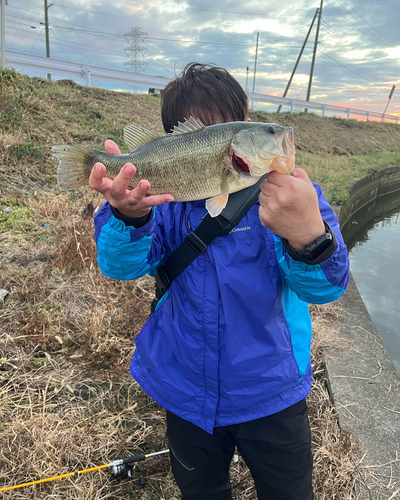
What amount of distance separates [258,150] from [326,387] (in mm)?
2275

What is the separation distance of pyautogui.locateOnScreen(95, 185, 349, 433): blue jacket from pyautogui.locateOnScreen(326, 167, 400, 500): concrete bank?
953mm

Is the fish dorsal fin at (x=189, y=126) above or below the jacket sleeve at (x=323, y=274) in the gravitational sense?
above

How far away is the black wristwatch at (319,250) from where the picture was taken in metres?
1.43

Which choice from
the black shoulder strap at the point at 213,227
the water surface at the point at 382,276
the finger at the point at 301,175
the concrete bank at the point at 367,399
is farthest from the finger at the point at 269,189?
the water surface at the point at 382,276

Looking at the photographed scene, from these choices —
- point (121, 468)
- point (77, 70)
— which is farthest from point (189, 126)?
point (77, 70)

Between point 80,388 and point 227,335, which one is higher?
point 227,335

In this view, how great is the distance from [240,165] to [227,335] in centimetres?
79

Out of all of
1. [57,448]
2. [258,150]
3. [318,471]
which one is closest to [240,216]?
[258,150]

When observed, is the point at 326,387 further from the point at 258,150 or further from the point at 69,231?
the point at 69,231

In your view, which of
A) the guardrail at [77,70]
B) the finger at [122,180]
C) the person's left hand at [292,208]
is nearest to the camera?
the person's left hand at [292,208]

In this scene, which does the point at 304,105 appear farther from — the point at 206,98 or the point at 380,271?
the point at 206,98

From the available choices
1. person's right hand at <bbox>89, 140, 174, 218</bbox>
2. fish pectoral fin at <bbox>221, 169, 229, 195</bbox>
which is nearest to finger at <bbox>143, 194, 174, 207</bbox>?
person's right hand at <bbox>89, 140, 174, 218</bbox>

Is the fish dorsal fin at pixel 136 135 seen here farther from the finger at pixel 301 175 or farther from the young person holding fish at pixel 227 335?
the finger at pixel 301 175

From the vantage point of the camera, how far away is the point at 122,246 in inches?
68.2
